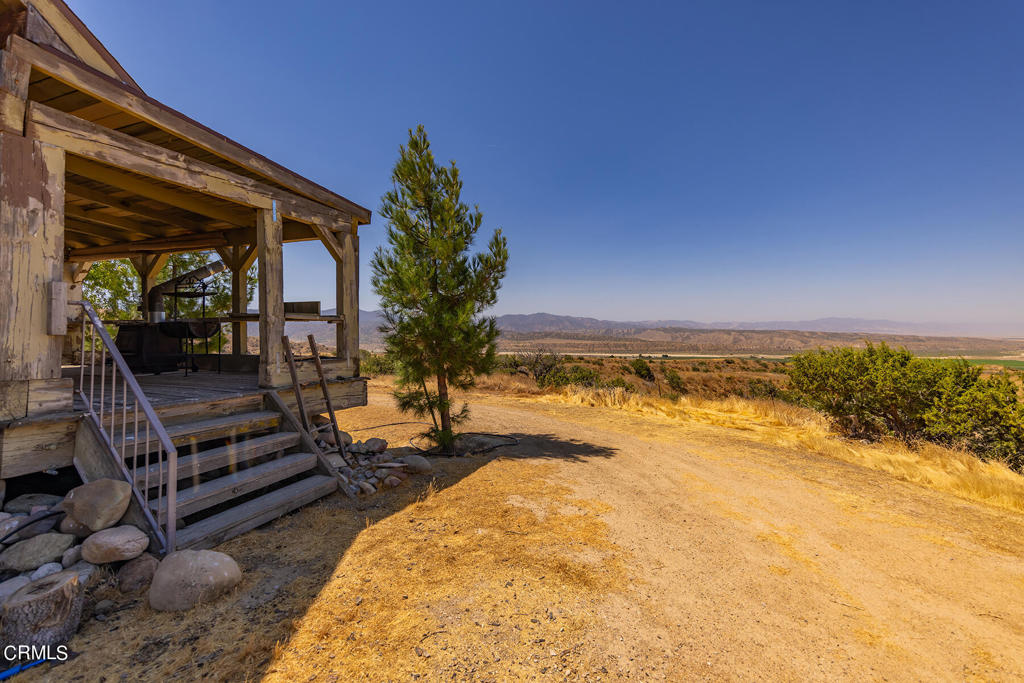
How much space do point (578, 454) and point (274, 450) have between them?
14.7 ft

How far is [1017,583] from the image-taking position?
11.3ft

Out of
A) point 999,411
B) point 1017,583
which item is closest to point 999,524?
point 1017,583

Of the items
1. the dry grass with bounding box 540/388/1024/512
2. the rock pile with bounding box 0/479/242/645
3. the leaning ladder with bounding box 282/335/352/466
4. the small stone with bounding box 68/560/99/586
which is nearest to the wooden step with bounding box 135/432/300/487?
the rock pile with bounding box 0/479/242/645

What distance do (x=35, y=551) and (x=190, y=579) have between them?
3.48 ft

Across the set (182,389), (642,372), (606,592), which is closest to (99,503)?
(182,389)

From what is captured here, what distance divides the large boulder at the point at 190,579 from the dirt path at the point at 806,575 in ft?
8.18

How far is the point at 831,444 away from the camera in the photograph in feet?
25.5

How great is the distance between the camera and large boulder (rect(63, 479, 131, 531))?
306cm

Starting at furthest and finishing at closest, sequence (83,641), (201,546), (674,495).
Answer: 1. (674,495)
2. (201,546)
3. (83,641)

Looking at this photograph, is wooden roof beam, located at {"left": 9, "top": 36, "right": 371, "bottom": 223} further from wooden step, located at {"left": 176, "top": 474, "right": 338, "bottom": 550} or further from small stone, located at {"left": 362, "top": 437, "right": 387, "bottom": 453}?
wooden step, located at {"left": 176, "top": 474, "right": 338, "bottom": 550}

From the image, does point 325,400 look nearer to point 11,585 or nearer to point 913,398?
point 11,585

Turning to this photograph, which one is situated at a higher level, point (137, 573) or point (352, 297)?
point (352, 297)

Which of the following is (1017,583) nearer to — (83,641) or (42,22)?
(83,641)

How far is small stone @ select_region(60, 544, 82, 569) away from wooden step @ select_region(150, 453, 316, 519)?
1.75 feet
